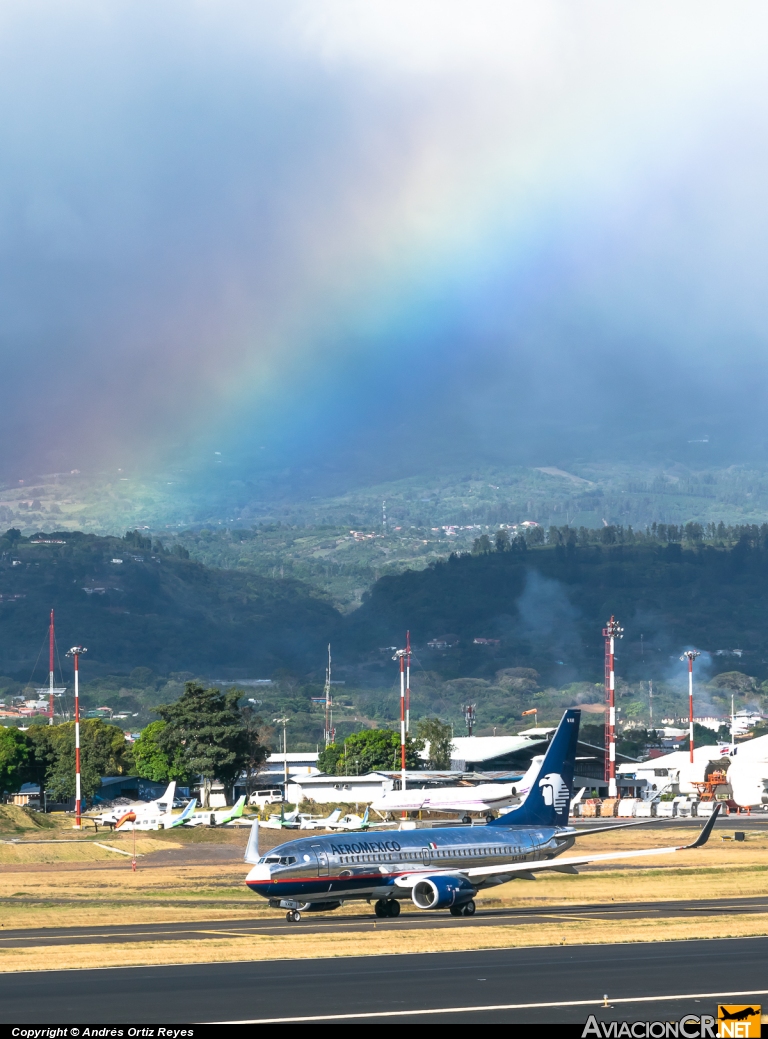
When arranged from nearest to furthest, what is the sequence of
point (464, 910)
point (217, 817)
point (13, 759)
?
point (464, 910)
point (217, 817)
point (13, 759)

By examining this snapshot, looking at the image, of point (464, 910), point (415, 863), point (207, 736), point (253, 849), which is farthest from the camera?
point (207, 736)

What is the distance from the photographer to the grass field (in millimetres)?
50062

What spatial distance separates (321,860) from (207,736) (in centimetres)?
12865

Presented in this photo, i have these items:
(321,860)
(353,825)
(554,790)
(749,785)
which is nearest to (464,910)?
(321,860)

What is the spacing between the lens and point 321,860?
59.7 meters

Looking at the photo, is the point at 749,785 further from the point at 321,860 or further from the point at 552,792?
the point at 321,860

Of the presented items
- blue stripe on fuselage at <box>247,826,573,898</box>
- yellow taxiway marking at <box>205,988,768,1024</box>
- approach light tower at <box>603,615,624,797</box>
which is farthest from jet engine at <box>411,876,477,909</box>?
approach light tower at <box>603,615,624,797</box>

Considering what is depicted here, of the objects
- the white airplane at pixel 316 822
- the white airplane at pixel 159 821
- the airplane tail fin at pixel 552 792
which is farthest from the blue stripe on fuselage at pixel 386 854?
the white airplane at pixel 159 821

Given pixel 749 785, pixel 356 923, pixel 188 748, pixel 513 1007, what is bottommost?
pixel 749 785

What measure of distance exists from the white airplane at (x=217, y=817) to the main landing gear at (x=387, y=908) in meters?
78.6

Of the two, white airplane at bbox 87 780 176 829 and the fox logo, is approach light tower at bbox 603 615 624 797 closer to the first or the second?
white airplane at bbox 87 780 176 829

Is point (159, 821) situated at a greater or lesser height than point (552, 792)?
lesser

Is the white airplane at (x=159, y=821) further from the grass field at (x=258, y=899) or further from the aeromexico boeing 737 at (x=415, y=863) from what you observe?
the aeromexico boeing 737 at (x=415, y=863)

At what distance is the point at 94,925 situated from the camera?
6309cm
